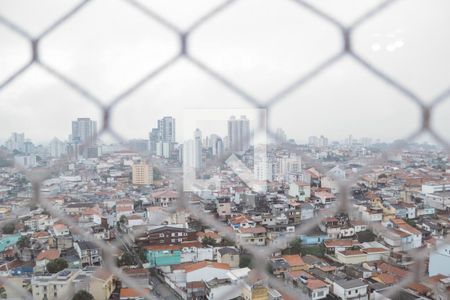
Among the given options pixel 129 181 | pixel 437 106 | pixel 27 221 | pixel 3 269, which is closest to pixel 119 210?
pixel 129 181

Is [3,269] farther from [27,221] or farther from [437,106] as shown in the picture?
[437,106]

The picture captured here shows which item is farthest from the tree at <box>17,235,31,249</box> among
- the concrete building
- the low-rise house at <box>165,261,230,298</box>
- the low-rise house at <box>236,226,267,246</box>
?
the concrete building

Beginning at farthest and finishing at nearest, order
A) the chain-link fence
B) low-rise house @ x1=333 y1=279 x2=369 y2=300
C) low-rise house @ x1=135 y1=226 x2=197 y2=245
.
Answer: low-rise house @ x1=333 y1=279 x2=369 y2=300
low-rise house @ x1=135 y1=226 x2=197 y2=245
the chain-link fence

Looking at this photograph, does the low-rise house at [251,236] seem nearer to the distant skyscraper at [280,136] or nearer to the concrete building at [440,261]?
the distant skyscraper at [280,136]

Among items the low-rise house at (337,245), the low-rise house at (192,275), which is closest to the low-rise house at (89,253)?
the low-rise house at (192,275)

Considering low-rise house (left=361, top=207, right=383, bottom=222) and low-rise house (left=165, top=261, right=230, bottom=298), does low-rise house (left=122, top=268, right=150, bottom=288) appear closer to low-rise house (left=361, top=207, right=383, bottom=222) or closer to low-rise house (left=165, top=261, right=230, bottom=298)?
low-rise house (left=165, top=261, right=230, bottom=298)
